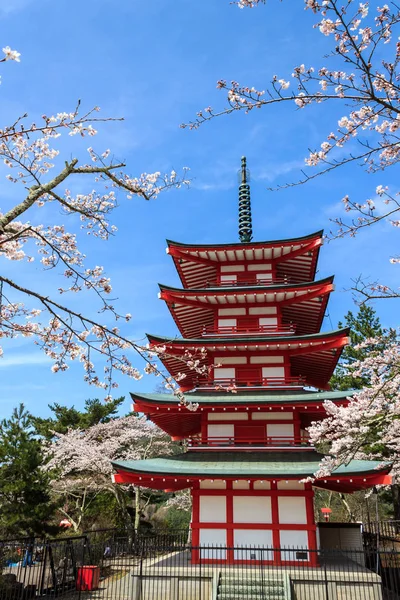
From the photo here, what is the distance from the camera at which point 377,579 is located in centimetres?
1234

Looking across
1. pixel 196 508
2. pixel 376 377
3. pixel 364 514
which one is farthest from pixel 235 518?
pixel 364 514

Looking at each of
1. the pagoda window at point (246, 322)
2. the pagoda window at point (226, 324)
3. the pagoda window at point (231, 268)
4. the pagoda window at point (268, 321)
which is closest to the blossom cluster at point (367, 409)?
the pagoda window at point (268, 321)

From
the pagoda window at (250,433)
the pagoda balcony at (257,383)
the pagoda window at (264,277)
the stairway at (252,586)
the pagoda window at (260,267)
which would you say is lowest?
the stairway at (252,586)

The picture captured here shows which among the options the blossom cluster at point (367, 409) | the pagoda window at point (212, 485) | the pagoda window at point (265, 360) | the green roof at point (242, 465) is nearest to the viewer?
the blossom cluster at point (367, 409)

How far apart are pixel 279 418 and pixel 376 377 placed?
6.52m

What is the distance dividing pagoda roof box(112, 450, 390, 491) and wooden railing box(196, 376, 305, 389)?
8.17 feet

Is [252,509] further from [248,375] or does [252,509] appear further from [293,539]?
[248,375]

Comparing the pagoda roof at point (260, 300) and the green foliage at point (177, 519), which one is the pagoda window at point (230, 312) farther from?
the green foliage at point (177, 519)

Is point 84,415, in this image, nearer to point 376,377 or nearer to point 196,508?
point 196,508

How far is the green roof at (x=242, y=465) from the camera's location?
13.8 metres

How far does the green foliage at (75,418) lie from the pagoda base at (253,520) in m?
20.4

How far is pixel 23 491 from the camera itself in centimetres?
1625

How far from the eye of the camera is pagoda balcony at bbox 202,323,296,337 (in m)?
17.7

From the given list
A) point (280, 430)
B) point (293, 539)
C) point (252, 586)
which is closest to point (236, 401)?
point (280, 430)
